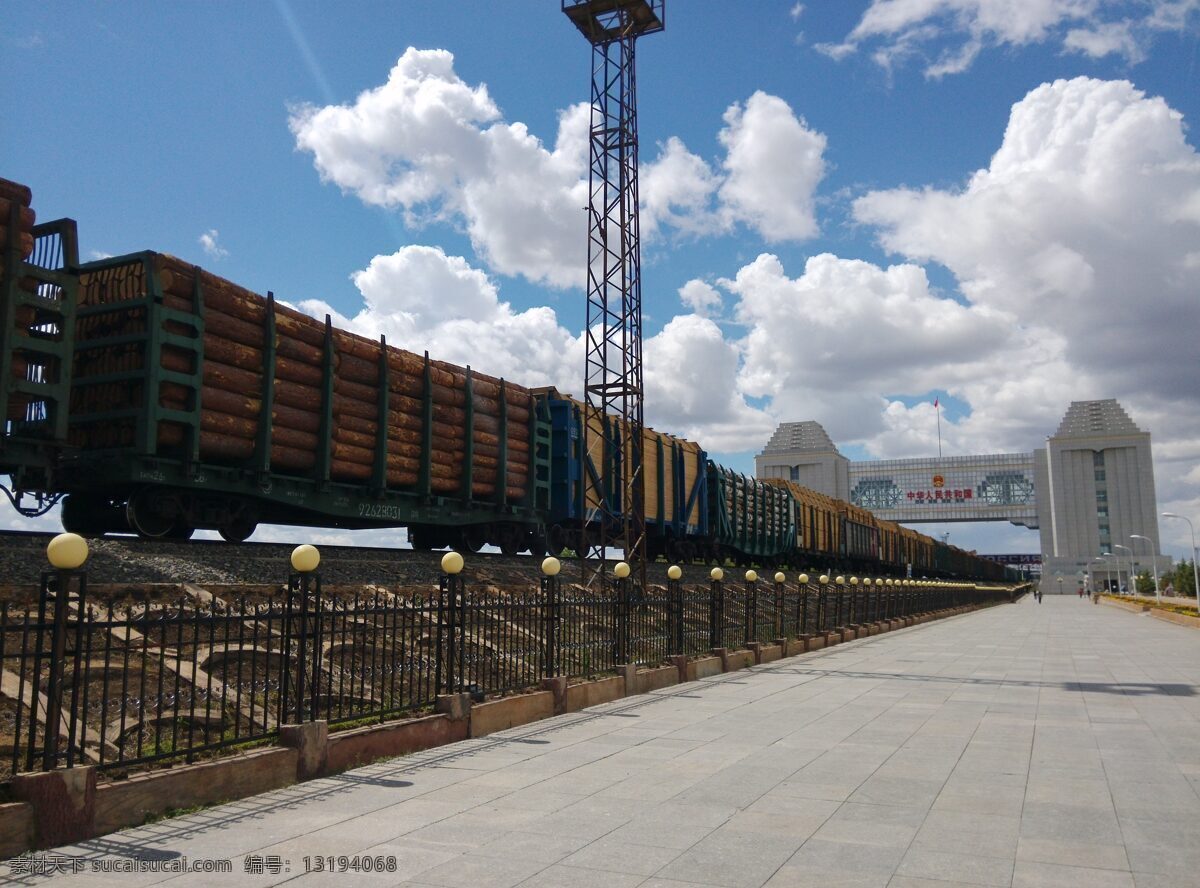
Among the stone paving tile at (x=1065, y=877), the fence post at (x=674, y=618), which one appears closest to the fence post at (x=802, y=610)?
the fence post at (x=674, y=618)

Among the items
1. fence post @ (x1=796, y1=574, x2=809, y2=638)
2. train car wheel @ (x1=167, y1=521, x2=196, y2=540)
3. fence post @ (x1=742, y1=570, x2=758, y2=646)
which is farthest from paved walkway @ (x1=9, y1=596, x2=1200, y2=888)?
fence post @ (x1=796, y1=574, x2=809, y2=638)

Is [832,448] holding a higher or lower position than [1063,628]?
higher

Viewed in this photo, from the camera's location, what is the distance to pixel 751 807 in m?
6.11

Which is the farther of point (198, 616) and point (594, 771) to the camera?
point (594, 771)

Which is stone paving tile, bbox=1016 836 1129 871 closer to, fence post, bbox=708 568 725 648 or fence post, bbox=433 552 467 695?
fence post, bbox=433 552 467 695

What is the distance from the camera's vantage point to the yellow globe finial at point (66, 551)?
5.18 metres

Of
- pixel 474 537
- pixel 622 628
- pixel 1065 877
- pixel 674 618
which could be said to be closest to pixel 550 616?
pixel 622 628

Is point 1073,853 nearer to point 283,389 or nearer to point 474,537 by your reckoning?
point 283,389

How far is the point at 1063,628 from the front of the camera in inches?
1299

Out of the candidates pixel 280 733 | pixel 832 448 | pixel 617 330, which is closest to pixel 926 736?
pixel 280 733

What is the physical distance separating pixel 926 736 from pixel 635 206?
18890mm

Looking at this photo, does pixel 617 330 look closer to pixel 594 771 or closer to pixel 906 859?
pixel 594 771

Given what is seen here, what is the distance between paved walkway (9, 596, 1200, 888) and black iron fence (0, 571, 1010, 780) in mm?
730

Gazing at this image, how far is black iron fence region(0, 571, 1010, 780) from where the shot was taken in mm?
5551
